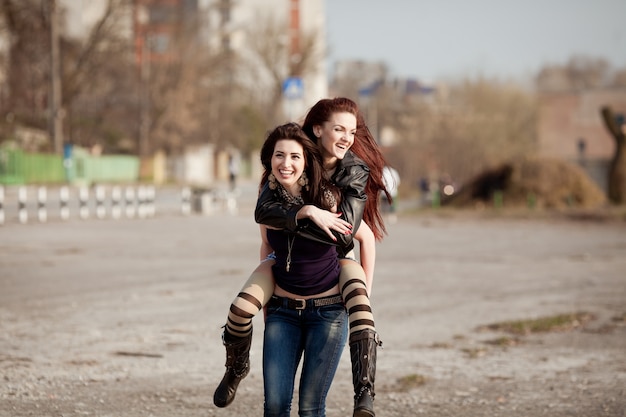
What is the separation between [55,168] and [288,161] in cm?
4748

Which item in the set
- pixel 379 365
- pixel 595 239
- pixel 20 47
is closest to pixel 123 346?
pixel 379 365

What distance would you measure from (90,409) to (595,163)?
4328 centimetres

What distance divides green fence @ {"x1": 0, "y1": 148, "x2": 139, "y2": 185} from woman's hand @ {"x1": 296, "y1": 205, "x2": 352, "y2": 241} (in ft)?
138

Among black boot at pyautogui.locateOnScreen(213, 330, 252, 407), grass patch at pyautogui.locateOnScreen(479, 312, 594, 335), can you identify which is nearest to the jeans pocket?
black boot at pyautogui.locateOnScreen(213, 330, 252, 407)

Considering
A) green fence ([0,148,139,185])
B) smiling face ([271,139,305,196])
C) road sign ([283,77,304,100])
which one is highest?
road sign ([283,77,304,100])

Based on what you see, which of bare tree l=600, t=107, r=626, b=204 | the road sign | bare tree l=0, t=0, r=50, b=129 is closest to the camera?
the road sign

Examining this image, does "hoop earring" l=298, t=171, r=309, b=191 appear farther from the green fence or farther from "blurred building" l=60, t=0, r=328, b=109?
"blurred building" l=60, t=0, r=328, b=109

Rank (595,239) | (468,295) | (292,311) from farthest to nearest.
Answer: (595,239) → (468,295) → (292,311)

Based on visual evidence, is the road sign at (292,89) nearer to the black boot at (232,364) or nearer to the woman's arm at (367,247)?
the woman's arm at (367,247)

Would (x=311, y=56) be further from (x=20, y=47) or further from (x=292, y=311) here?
(x=292, y=311)

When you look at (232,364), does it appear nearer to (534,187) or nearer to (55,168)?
(534,187)

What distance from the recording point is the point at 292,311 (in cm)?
460

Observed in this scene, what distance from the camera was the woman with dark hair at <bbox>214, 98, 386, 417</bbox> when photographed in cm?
452

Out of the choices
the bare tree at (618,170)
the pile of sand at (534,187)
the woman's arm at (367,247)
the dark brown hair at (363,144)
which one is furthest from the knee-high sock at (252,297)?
the bare tree at (618,170)
